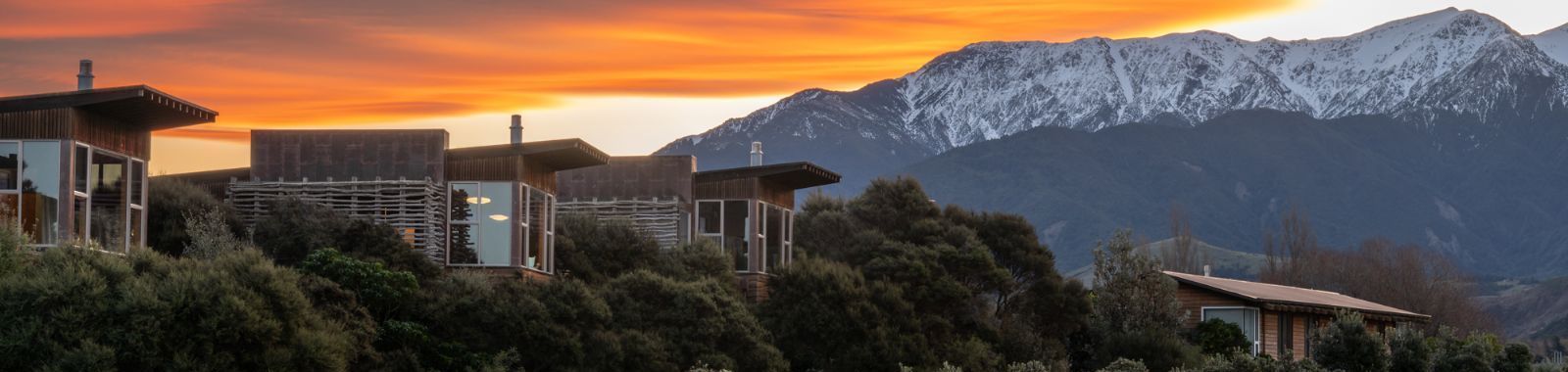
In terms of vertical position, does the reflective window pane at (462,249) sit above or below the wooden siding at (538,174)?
below

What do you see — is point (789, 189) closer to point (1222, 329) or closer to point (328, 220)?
point (1222, 329)

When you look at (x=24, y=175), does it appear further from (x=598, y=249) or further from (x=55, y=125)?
(x=598, y=249)

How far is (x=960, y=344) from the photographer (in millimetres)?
47062

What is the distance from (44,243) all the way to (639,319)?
12.2 m

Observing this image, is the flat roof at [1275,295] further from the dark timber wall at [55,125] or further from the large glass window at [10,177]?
the large glass window at [10,177]

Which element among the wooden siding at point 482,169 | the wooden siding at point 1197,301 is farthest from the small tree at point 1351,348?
the wooden siding at point 1197,301

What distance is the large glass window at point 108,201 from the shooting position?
31.4 metres

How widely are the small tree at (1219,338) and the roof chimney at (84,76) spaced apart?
32.6 meters

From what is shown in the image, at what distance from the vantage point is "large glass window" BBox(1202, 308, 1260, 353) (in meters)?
57.3

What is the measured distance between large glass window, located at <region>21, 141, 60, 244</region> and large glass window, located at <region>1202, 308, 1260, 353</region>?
119ft

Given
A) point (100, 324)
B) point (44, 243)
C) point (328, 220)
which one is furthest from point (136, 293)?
point (328, 220)

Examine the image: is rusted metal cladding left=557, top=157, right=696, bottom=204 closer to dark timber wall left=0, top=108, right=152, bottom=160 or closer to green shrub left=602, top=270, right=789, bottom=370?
green shrub left=602, top=270, right=789, bottom=370

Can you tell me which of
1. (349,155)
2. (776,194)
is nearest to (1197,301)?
(776,194)

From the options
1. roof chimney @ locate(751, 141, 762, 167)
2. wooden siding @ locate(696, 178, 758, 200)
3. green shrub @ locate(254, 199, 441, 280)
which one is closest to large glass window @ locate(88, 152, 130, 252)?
green shrub @ locate(254, 199, 441, 280)
